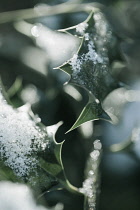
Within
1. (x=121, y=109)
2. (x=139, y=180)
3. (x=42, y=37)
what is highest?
(x=42, y=37)

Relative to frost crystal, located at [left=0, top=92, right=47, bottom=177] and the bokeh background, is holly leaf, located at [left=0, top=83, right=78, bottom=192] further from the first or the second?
the bokeh background

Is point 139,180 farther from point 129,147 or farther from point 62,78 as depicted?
point 62,78

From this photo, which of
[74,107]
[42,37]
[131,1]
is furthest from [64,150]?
[131,1]

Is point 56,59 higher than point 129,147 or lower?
higher

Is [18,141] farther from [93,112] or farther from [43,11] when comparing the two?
[43,11]

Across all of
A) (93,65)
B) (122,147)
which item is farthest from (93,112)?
(122,147)

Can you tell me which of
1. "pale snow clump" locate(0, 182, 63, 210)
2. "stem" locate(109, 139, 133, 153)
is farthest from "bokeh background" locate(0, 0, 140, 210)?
"pale snow clump" locate(0, 182, 63, 210)
